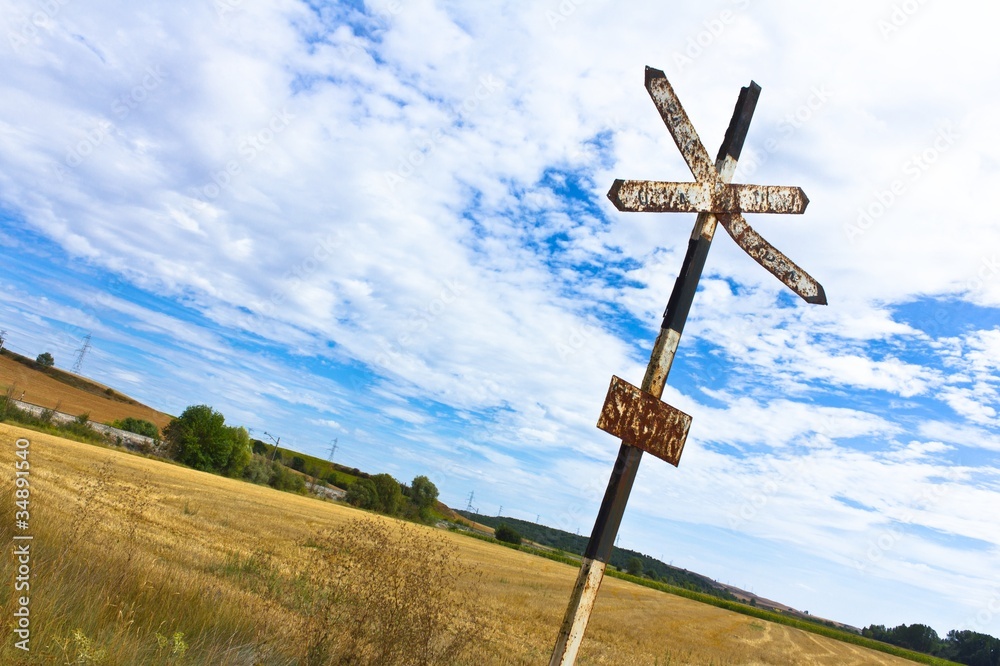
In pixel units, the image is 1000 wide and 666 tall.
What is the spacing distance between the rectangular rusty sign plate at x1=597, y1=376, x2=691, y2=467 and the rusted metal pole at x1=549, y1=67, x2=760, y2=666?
110 millimetres

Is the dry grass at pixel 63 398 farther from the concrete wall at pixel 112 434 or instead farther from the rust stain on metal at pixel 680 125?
the rust stain on metal at pixel 680 125

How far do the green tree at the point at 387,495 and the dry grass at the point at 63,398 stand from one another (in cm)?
3529

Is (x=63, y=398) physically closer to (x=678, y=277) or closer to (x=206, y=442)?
(x=206, y=442)

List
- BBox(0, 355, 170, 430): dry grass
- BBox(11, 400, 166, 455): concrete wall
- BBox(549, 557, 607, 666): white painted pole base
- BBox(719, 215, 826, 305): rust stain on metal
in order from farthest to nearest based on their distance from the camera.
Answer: BBox(0, 355, 170, 430): dry grass → BBox(11, 400, 166, 455): concrete wall → BBox(719, 215, 826, 305): rust stain on metal → BBox(549, 557, 607, 666): white painted pole base

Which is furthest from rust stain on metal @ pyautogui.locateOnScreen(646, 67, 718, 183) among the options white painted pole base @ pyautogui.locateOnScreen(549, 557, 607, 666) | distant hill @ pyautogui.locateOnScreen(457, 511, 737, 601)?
distant hill @ pyautogui.locateOnScreen(457, 511, 737, 601)

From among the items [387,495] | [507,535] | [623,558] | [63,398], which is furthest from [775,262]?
[623,558]

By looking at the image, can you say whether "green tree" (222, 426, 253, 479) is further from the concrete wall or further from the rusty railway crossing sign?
the rusty railway crossing sign

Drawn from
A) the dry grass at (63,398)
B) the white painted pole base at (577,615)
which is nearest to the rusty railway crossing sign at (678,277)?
the white painted pole base at (577,615)

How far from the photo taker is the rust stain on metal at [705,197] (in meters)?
3.68

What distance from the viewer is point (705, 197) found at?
12.3 ft

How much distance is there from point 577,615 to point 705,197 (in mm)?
2458

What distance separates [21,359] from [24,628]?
12751 centimetres

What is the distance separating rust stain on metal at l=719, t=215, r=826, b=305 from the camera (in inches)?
154

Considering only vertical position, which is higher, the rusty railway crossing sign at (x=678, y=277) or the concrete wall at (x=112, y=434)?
the rusty railway crossing sign at (x=678, y=277)
